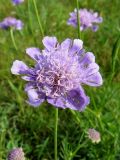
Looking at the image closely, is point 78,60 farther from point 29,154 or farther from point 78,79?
point 29,154

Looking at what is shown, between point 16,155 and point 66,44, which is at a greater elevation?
point 66,44

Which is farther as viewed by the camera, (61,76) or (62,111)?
(62,111)

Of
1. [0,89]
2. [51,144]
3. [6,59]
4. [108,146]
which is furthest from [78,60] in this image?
[6,59]

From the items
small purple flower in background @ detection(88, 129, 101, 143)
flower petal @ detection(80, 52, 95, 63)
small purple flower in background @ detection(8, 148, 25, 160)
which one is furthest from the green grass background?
flower petal @ detection(80, 52, 95, 63)

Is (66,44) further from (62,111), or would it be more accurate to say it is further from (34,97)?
(62,111)

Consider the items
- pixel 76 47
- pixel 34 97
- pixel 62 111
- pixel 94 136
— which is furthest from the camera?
pixel 62 111

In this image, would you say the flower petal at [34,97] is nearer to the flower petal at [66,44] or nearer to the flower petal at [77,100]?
the flower petal at [77,100]

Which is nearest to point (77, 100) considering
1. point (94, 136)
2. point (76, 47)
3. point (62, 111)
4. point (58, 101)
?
point (58, 101)
